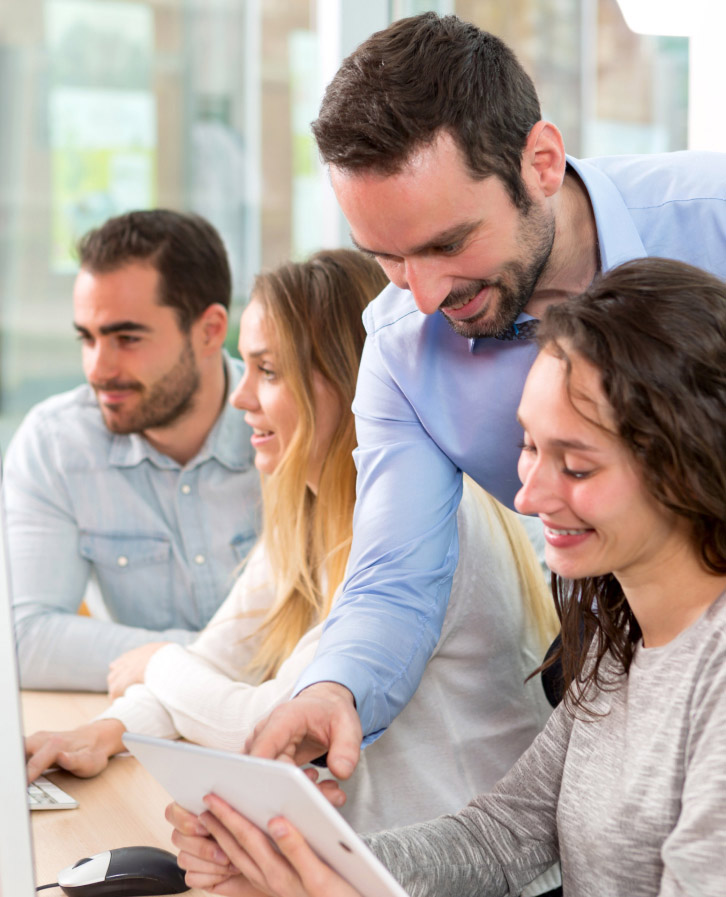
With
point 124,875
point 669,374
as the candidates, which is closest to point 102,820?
point 124,875

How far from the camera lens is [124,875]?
1.05m

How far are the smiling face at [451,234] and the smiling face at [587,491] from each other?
25cm

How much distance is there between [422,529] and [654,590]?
426 millimetres

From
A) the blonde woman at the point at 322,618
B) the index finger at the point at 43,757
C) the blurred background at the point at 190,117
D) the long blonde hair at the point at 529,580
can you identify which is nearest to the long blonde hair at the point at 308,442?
the blonde woman at the point at 322,618

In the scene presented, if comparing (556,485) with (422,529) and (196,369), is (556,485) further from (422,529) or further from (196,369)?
(196,369)

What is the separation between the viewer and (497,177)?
120 centimetres

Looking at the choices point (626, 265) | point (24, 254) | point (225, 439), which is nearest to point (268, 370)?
point (225, 439)

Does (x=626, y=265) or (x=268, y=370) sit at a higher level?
(x=626, y=265)

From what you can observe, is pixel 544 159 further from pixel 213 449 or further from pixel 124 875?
pixel 213 449

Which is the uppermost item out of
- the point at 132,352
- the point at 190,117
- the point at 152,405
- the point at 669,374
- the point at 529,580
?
the point at 190,117

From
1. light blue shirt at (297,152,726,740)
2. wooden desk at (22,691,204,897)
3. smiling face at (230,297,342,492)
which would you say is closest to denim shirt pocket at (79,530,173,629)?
smiling face at (230,297,342,492)

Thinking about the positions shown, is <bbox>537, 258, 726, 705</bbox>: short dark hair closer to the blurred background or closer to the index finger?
the index finger

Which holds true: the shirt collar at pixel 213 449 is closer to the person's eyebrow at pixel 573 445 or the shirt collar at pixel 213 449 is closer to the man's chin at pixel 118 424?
the man's chin at pixel 118 424

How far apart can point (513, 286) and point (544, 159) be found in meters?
0.15
